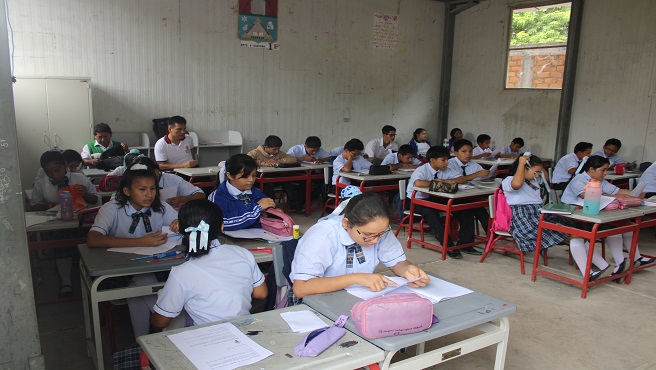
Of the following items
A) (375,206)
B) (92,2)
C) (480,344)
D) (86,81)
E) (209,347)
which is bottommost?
(480,344)

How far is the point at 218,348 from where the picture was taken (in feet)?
5.45

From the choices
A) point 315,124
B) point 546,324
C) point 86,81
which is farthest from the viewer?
point 315,124

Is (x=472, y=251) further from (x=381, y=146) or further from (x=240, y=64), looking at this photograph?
(x=240, y=64)

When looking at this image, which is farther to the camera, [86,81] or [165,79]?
[165,79]

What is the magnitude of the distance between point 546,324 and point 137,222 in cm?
291

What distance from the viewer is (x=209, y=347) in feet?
5.45

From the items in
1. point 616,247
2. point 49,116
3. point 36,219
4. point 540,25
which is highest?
point 540,25

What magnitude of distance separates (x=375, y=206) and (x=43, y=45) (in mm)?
6308

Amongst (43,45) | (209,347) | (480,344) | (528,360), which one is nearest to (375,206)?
(480,344)

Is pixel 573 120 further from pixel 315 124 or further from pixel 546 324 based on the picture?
pixel 546 324

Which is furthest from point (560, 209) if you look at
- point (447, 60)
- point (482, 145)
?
point (447, 60)

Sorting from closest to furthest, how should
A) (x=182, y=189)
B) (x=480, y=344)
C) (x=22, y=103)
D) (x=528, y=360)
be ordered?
(x=480, y=344) → (x=528, y=360) → (x=182, y=189) → (x=22, y=103)

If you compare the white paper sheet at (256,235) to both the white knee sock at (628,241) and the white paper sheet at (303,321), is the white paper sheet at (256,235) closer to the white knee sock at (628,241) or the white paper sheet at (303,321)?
the white paper sheet at (303,321)

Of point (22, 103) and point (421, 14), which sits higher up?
point (421, 14)
